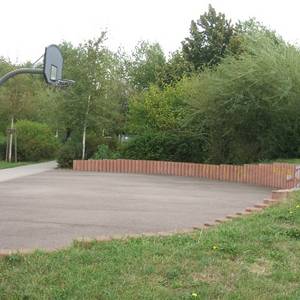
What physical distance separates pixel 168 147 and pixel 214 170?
3853 mm

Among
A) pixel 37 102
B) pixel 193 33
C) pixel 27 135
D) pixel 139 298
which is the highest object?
pixel 193 33

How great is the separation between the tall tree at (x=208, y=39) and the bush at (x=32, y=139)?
13048mm

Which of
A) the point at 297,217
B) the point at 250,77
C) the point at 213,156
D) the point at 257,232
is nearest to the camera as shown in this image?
the point at 257,232

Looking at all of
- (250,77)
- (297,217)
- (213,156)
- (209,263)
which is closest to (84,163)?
(213,156)

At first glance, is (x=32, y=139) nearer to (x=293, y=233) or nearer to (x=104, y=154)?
(x=104, y=154)

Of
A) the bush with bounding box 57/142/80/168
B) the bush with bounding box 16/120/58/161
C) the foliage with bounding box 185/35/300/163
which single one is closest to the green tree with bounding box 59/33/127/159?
the bush with bounding box 57/142/80/168

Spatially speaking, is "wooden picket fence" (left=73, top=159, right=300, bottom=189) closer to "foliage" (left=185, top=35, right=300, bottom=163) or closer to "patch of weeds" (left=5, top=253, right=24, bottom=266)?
"foliage" (left=185, top=35, right=300, bottom=163)

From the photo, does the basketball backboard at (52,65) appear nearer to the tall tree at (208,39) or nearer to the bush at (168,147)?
the bush at (168,147)

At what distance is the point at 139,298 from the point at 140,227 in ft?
13.0

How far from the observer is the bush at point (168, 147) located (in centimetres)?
2398

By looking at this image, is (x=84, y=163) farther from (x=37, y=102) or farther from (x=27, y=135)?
(x=37, y=102)

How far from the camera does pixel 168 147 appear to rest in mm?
24172

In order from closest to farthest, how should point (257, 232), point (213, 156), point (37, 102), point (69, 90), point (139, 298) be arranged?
point (139, 298) < point (257, 232) < point (213, 156) < point (69, 90) < point (37, 102)

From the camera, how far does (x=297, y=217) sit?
7.39m
